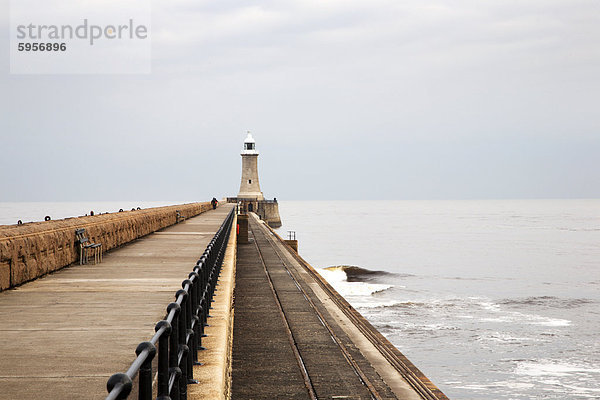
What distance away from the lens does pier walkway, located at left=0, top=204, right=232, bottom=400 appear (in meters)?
5.00

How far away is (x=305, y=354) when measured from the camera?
1270 cm

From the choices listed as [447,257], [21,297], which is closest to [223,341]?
[21,297]

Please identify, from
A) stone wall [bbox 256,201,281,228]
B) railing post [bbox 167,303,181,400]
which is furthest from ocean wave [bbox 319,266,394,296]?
stone wall [bbox 256,201,281,228]

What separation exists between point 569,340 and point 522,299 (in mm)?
14301

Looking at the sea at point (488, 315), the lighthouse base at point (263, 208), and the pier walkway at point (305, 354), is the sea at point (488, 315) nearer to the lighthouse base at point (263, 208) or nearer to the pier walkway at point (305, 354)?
the pier walkway at point (305, 354)

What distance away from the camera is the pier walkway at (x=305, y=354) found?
10461 mm

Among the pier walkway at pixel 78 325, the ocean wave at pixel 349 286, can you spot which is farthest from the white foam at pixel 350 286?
the pier walkway at pixel 78 325

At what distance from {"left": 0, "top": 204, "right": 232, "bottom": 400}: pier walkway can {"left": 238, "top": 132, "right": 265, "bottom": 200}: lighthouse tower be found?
10942 cm

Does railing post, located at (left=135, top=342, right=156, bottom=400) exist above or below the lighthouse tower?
below

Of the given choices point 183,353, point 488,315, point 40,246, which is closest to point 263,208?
point 488,315

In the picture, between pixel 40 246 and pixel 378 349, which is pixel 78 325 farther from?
pixel 378 349

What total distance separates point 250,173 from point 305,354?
366 ft

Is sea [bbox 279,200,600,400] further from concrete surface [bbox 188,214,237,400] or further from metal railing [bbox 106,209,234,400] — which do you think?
metal railing [bbox 106,209,234,400]

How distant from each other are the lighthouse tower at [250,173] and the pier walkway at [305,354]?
10153cm
